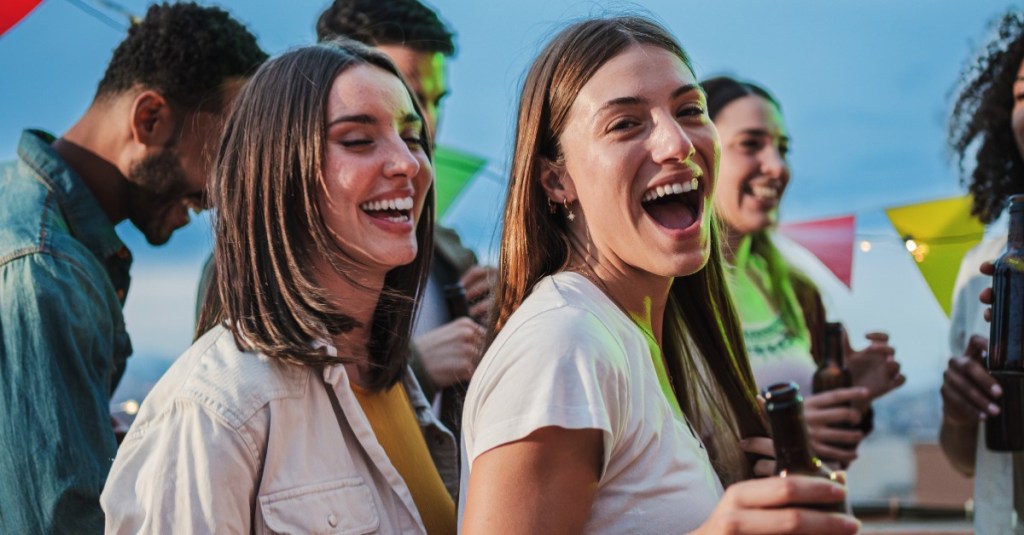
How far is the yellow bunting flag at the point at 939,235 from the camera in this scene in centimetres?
327

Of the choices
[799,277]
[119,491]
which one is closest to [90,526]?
[119,491]

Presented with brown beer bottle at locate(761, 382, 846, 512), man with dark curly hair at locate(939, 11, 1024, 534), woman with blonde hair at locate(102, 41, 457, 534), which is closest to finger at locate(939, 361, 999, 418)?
man with dark curly hair at locate(939, 11, 1024, 534)

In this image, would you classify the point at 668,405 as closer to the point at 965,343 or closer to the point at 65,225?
the point at 65,225

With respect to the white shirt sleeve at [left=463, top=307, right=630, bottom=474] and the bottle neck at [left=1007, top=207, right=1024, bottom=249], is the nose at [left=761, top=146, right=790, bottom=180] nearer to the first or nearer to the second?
the bottle neck at [left=1007, top=207, right=1024, bottom=249]

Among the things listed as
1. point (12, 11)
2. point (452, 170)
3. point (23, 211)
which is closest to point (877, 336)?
point (452, 170)

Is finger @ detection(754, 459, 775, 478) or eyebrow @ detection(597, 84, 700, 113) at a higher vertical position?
eyebrow @ detection(597, 84, 700, 113)

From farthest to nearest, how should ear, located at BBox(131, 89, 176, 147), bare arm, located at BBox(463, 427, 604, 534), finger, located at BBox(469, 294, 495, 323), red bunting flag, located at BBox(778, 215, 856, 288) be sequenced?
red bunting flag, located at BBox(778, 215, 856, 288)
finger, located at BBox(469, 294, 495, 323)
ear, located at BBox(131, 89, 176, 147)
bare arm, located at BBox(463, 427, 604, 534)

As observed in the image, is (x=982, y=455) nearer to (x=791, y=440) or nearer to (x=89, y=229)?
(x=791, y=440)

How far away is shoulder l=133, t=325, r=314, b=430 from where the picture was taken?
1.52 metres

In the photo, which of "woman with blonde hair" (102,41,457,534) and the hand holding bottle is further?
"woman with blonde hair" (102,41,457,534)

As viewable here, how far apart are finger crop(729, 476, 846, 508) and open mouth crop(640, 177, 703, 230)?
1.57ft

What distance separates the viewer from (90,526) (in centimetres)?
188

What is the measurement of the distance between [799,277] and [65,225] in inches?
81.3

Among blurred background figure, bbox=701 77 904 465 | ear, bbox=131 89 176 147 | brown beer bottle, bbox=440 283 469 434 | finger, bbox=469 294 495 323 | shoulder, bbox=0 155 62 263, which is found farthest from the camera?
blurred background figure, bbox=701 77 904 465
